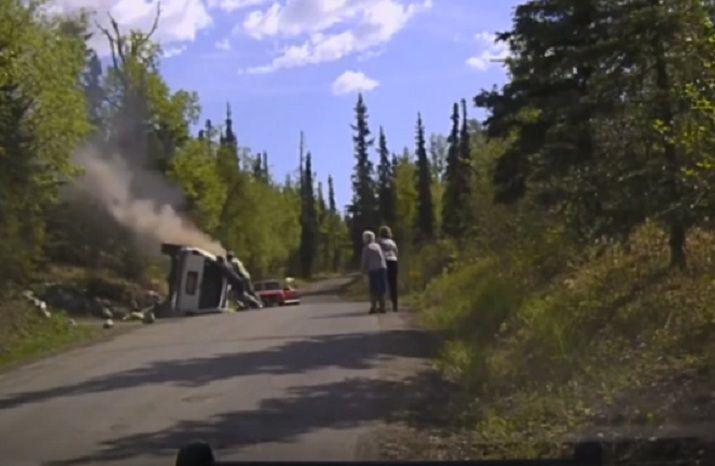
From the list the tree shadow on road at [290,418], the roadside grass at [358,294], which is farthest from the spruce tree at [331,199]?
the tree shadow on road at [290,418]

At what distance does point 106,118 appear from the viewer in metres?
57.0

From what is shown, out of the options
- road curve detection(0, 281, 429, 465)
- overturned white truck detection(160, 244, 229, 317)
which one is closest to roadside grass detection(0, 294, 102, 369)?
road curve detection(0, 281, 429, 465)

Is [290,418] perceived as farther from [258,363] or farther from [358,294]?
[358,294]

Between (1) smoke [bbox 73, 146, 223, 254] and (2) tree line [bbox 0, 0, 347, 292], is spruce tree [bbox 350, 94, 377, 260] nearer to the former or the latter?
(2) tree line [bbox 0, 0, 347, 292]

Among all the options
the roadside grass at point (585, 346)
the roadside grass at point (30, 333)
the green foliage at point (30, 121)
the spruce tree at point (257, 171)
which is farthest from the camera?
the spruce tree at point (257, 171)

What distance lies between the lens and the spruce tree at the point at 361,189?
127 m

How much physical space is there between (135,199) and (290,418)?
42529 mm

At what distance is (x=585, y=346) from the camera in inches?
533

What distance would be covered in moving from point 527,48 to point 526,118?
15.4 feet

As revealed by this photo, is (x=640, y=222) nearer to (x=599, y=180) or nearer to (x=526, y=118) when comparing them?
(x=599, y=180)

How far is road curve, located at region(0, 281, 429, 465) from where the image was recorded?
420 inches

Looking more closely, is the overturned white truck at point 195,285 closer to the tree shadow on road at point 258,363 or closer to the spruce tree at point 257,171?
the tree shadow on road at point 258,363

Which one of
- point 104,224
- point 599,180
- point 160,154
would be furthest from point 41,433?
point 160,154

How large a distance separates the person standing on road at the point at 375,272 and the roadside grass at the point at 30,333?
207 inches
